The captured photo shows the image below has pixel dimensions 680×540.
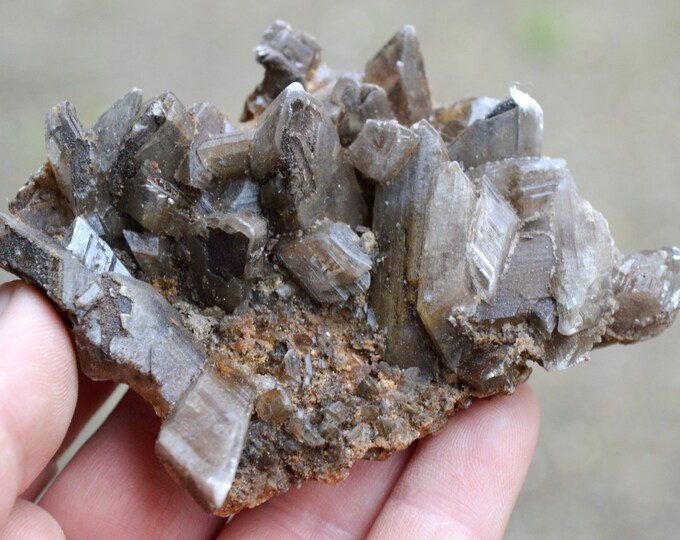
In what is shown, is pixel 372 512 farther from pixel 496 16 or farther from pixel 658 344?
pixel 496 16

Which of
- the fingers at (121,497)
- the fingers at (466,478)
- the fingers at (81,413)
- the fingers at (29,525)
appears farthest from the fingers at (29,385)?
the fingers at (466,478)

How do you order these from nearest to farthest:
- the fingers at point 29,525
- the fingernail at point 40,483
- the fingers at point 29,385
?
the fingers at point 29,385 < the fingers at point 29,525 < the fingernail at point 40,483

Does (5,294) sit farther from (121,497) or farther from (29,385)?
(121,497)

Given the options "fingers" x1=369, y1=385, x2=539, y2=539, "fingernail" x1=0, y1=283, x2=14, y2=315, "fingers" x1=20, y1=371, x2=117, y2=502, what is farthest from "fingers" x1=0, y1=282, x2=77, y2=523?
"fingers" x1=369, y1=385, x2=539, y2=539

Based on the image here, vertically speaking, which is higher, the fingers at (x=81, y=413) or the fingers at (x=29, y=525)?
the fingers at (x=29, y=525)

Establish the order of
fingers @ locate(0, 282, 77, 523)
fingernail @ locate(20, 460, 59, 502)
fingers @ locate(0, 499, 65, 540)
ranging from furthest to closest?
1. fingernail @ locate(20, 460, 59, 502)
2. fingers @ locate(0, 499, 65, 540)
3. fingers @ locate(0, 282, 77, 523)

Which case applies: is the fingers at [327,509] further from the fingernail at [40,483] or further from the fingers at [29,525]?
the fingernail at [40,483]

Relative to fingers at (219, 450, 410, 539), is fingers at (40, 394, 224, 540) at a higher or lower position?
higher

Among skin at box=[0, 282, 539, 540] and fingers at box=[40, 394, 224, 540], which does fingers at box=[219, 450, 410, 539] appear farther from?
fingers at box=[40, 394, 224, 540]
